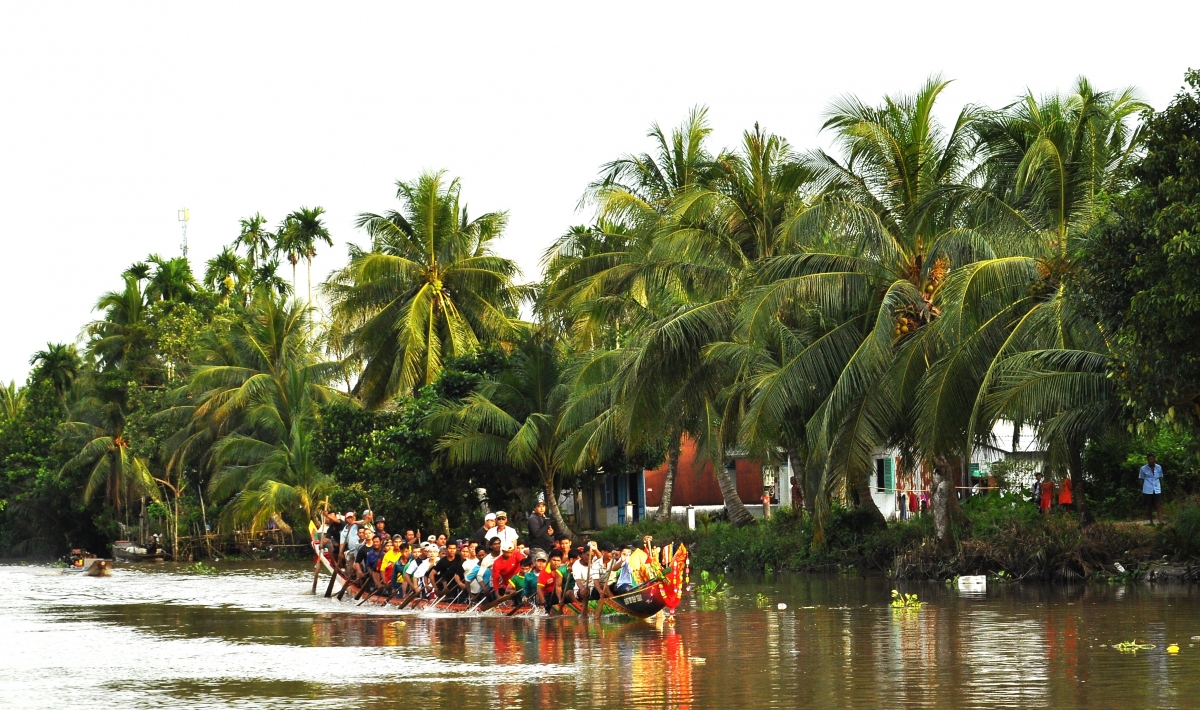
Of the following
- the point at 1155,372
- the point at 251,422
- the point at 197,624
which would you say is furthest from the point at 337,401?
the point at 1155,372

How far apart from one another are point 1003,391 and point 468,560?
31.1 ft

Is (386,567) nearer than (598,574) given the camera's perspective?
No

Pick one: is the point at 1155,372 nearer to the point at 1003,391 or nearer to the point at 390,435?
the point at 1003,391

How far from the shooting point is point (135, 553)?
51969 mm

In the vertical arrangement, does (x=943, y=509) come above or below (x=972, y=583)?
above

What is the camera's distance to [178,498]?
51.6 m

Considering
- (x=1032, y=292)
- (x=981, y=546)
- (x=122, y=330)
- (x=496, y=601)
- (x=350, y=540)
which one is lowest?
(x=496, y=601)

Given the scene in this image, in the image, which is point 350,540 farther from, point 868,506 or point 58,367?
point 58,367

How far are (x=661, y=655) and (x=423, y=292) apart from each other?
2559 centimetres

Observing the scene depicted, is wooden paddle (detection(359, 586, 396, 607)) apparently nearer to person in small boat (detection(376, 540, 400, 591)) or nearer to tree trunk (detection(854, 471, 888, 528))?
person in small boat (detection(376, 540, 400, 591))

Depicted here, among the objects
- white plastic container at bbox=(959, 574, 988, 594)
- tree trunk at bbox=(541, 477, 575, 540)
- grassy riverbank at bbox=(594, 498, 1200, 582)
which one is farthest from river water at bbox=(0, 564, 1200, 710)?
tree trunk at bbox=(541, 477, 575, 540)

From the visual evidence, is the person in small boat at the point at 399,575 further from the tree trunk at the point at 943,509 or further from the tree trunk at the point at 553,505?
the tree trunk at the point at 553,505

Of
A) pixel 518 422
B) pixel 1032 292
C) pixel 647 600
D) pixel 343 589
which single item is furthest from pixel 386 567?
pixel 1032 292

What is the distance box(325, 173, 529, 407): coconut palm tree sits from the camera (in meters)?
40.1
